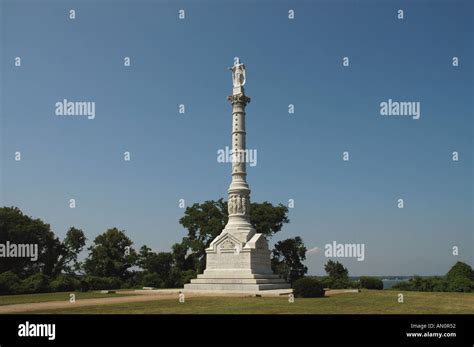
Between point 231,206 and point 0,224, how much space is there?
85.4ft

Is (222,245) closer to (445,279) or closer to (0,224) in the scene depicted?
(445,279)

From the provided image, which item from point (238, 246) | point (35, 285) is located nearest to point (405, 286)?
point (238, 246)

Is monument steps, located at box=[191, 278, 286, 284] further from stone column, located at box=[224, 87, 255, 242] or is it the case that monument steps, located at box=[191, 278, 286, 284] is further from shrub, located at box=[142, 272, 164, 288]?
shrub, located at box=[142, 272, 164, 288]

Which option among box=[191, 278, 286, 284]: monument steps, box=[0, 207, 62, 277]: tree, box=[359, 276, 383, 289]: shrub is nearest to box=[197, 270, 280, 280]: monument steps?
box=[191, 278, 286, 284]: monument steps

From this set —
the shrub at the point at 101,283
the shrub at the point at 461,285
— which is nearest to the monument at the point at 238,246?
the shrub at the point at 101,283

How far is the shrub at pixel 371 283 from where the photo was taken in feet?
150

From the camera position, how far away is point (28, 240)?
51000mm

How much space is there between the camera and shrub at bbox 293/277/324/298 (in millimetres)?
32812

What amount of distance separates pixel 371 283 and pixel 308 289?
52.6 feet

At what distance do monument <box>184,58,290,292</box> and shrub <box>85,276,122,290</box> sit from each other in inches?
441

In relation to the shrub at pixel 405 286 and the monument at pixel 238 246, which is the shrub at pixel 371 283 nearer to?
the shrub at pixel 405 286
